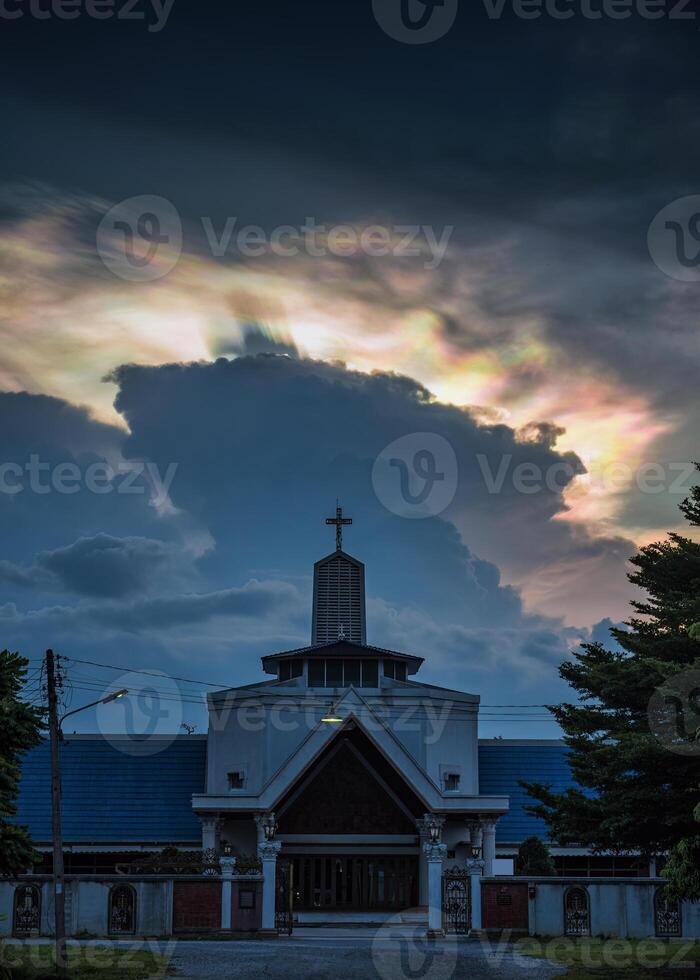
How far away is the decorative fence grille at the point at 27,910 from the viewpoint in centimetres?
3400

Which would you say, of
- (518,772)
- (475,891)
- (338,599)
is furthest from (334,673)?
(475,891)

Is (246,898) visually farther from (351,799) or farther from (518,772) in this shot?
(518,772)

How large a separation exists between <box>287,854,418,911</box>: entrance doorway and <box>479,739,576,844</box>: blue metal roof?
5.08 metres

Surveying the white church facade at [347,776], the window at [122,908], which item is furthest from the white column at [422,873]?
the window at [122,908]

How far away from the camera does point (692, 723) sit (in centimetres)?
2755

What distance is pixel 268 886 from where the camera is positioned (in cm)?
3556

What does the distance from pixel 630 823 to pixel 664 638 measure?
15.9 ft

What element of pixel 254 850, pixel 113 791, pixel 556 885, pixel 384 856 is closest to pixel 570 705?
pixel 556 885

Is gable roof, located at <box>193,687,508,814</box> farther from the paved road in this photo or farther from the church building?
the paved road

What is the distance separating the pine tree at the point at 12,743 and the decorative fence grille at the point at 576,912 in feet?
55.9

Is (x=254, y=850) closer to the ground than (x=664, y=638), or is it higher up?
closer to the ground

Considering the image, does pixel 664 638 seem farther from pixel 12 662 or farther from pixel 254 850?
pixel 254 850

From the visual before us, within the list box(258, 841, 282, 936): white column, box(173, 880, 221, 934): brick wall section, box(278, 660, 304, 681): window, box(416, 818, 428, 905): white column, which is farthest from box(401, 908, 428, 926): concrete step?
box(278, 660, 304, 681): window

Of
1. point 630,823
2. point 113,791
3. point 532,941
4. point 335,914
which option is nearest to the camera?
point 630,823
